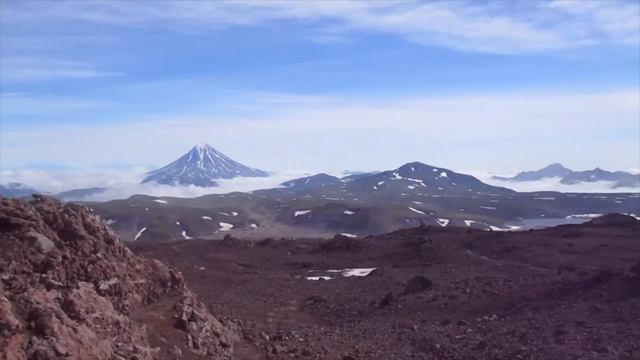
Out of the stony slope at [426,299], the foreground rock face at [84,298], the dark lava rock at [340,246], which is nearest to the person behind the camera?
the foreground rock face at [84,298]

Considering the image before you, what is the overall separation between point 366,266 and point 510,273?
26.3 feet

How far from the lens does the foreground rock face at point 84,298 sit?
35.6ft

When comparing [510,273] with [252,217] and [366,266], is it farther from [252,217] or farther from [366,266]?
[252,217]

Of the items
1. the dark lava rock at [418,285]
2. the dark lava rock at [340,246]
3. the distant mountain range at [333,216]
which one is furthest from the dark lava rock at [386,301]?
the distant mountain range at [333,216]

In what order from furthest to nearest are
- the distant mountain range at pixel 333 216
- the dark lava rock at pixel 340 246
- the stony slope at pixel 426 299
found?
the distant mountain range at pixel 333 216
the dark lava rock at pixel 340 246
the stony slope at pixel 426 299

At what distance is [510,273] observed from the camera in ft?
105

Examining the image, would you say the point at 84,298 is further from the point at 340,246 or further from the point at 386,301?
the point at 340,246

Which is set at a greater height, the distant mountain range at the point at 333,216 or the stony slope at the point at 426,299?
the stony slope at the point at 426,299

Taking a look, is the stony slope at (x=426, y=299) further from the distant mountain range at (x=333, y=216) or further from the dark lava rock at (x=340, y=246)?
the distant mountain range at (x=333, y=216)

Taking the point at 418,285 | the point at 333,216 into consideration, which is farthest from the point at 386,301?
the point at 333,216

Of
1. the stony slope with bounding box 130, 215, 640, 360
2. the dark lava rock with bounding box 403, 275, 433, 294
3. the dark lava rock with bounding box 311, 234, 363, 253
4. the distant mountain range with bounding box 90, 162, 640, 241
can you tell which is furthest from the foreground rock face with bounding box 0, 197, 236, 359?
the distant mountain range with bounding box 90, 162, 640, 241

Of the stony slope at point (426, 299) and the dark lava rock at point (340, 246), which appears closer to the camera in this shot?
the stony slope at point (426, 299)

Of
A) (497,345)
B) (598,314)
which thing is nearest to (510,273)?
(598,314)

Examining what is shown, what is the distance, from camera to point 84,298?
12578 mm
